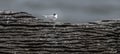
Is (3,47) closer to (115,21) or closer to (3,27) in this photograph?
(3,27)

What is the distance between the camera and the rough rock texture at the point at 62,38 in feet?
7.00

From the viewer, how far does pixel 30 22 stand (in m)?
2.15

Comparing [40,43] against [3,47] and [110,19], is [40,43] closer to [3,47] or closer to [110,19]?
[3,47]

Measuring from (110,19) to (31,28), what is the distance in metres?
0.46

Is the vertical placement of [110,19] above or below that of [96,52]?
above

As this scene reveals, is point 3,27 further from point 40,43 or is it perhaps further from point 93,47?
point 93,47

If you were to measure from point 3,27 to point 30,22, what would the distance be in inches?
6.5

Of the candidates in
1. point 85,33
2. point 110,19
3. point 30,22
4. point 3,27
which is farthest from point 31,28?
point 110,19

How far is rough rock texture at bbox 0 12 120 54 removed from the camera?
2.13 meters

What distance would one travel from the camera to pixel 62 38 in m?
2.14

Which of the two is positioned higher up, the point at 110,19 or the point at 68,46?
the point at 110,19

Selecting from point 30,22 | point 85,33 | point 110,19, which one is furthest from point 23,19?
point 110,19

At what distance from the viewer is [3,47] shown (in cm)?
215

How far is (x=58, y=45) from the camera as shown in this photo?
2.14 m
